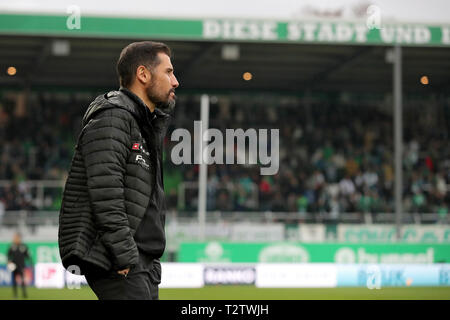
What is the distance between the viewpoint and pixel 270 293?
1748 centimetres

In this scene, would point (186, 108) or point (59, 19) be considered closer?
point (59, 19)

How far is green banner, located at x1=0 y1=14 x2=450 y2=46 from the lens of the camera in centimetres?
2038

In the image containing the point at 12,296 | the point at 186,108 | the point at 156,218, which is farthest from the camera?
the point at 186,108

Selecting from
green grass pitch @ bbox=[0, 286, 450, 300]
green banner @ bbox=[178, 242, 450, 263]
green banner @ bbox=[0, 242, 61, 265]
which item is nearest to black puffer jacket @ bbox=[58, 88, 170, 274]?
green grass pitch @ bbox=[0, 286, 450, 300]

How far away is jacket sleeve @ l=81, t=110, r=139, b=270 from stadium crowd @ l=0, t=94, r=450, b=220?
1880 cm

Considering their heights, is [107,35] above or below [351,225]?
above

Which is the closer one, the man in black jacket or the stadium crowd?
the man in black jacket

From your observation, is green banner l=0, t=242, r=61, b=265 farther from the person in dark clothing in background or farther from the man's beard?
the man's beard

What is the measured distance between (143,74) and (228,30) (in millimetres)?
16957

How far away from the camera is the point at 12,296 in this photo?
16344 millimetres

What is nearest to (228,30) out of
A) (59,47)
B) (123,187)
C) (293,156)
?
(59,47)

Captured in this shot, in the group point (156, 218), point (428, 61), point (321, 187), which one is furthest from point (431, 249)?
point (156, 218)
